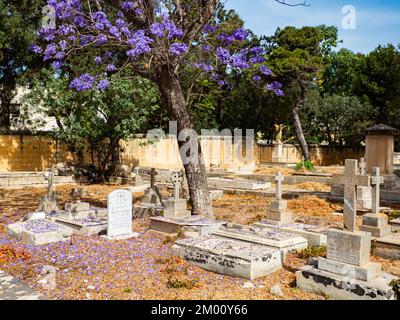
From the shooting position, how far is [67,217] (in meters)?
10.5

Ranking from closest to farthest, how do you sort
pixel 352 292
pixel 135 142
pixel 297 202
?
pixel 352 292 → pixel 297 202 → pixel 135 142

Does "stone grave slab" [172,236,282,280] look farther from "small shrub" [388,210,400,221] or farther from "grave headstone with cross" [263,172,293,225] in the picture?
"small shrub" [388,210,400,221]

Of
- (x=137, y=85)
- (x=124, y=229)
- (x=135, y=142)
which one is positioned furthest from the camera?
(x=135, y=142)

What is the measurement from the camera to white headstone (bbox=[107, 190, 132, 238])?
8750mm

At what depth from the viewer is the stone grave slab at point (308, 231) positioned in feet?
27.0

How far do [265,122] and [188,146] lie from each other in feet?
89.8

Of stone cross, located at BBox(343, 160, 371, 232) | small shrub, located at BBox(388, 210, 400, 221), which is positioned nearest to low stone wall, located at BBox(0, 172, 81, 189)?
small shrub, located at BBox(388, 210, 400, 221)

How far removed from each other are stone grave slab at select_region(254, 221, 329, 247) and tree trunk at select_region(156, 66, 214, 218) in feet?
5.21

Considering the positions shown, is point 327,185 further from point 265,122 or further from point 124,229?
point 265,122

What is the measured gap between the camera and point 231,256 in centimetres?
657

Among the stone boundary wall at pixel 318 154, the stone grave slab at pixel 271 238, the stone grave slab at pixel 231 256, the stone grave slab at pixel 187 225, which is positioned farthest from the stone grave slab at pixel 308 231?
the stone boundary wall at pixel 318 154

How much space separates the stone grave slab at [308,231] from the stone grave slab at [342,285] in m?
2.08

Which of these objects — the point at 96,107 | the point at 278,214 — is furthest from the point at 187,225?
the point at 96,107

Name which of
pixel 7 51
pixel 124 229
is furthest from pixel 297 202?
pixel 7 51
